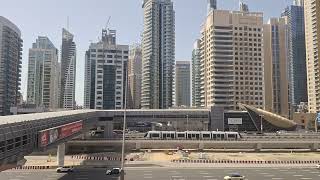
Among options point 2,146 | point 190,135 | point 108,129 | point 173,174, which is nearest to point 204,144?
point 190,135

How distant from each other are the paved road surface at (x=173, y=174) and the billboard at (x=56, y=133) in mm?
8001

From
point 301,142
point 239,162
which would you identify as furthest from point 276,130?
point 239,162

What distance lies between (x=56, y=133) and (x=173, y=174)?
24307 mm

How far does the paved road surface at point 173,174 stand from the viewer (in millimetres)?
75500

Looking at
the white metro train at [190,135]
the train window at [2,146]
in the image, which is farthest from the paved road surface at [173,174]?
→ the white metro train at [190,135]

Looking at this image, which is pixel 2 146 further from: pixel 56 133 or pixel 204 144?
pixel 204 144

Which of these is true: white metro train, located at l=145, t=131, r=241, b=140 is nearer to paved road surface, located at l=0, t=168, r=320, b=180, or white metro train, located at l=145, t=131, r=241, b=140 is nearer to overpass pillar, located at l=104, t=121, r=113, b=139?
overpass pillar, located at l=104, t=121, r=113, b=139

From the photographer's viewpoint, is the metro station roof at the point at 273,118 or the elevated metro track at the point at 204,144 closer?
the elevated metro track at the point at 204,144

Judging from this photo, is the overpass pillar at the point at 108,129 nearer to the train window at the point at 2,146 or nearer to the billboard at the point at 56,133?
the billboard at the point at 56,133

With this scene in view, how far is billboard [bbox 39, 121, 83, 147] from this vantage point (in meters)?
61.5

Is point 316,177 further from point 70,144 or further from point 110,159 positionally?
point 70,144

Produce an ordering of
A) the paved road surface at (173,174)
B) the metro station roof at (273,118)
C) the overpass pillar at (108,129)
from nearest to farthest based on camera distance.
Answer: the paved road surface at (173,174) → the overpass pillar at (108,129) → the metro station roof at (273,118)

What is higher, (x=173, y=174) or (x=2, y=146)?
(x=2, y=146)

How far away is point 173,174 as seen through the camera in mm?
Result: 80312
